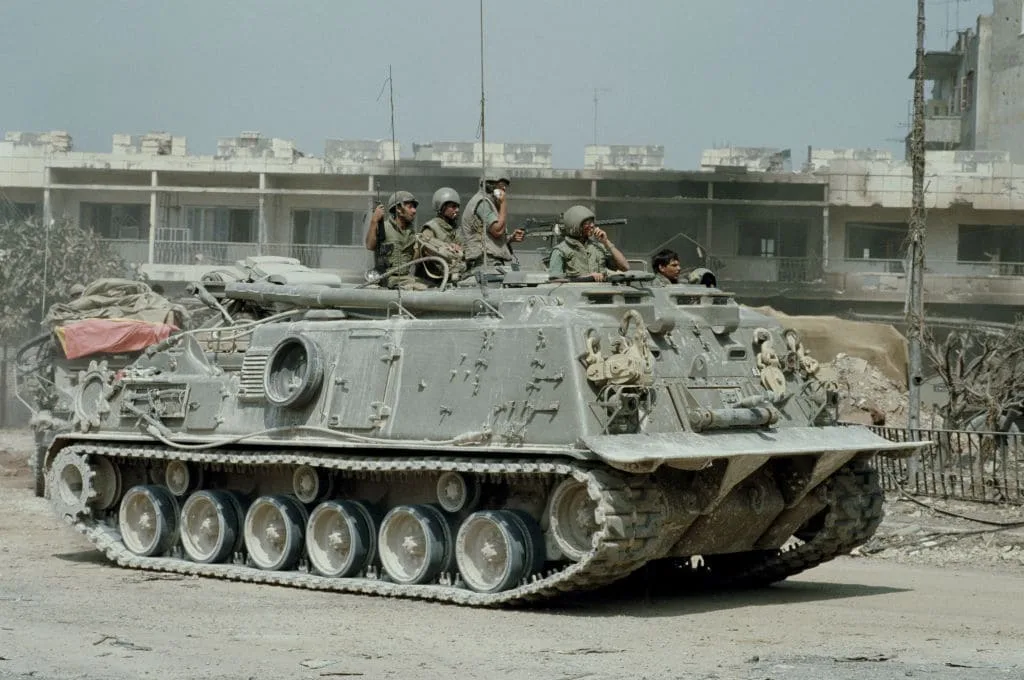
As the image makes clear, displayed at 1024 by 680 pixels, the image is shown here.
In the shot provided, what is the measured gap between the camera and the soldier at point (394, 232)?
1709cm

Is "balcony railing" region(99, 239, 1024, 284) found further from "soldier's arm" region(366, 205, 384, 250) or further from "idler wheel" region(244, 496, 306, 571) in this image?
"idler wheel" region(244, 496, 306, 571)

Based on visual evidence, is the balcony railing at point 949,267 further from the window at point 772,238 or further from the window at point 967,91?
the window at point 967,91

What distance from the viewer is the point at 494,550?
14031 mm

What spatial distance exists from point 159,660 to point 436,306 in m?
5.03

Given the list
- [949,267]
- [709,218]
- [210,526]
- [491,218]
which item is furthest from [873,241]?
[210,526]

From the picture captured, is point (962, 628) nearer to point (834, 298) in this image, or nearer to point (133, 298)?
point (133, 298)

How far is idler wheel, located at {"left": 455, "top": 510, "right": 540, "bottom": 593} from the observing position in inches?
538

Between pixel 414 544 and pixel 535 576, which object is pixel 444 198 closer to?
pixel 414 544

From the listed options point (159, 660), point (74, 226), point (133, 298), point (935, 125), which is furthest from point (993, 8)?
point (159, 660)

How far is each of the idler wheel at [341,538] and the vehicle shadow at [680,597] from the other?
1855 millimetres

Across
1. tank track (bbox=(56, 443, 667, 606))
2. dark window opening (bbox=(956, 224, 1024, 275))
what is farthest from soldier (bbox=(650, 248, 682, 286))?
dark window opening (bbox=(956, 224, 1024, 275))

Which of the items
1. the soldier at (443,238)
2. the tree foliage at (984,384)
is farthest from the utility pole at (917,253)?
the soldier at (443,238)

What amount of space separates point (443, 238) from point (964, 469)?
7510 millimetres

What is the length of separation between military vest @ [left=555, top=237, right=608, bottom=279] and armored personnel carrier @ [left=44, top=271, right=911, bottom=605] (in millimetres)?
797
